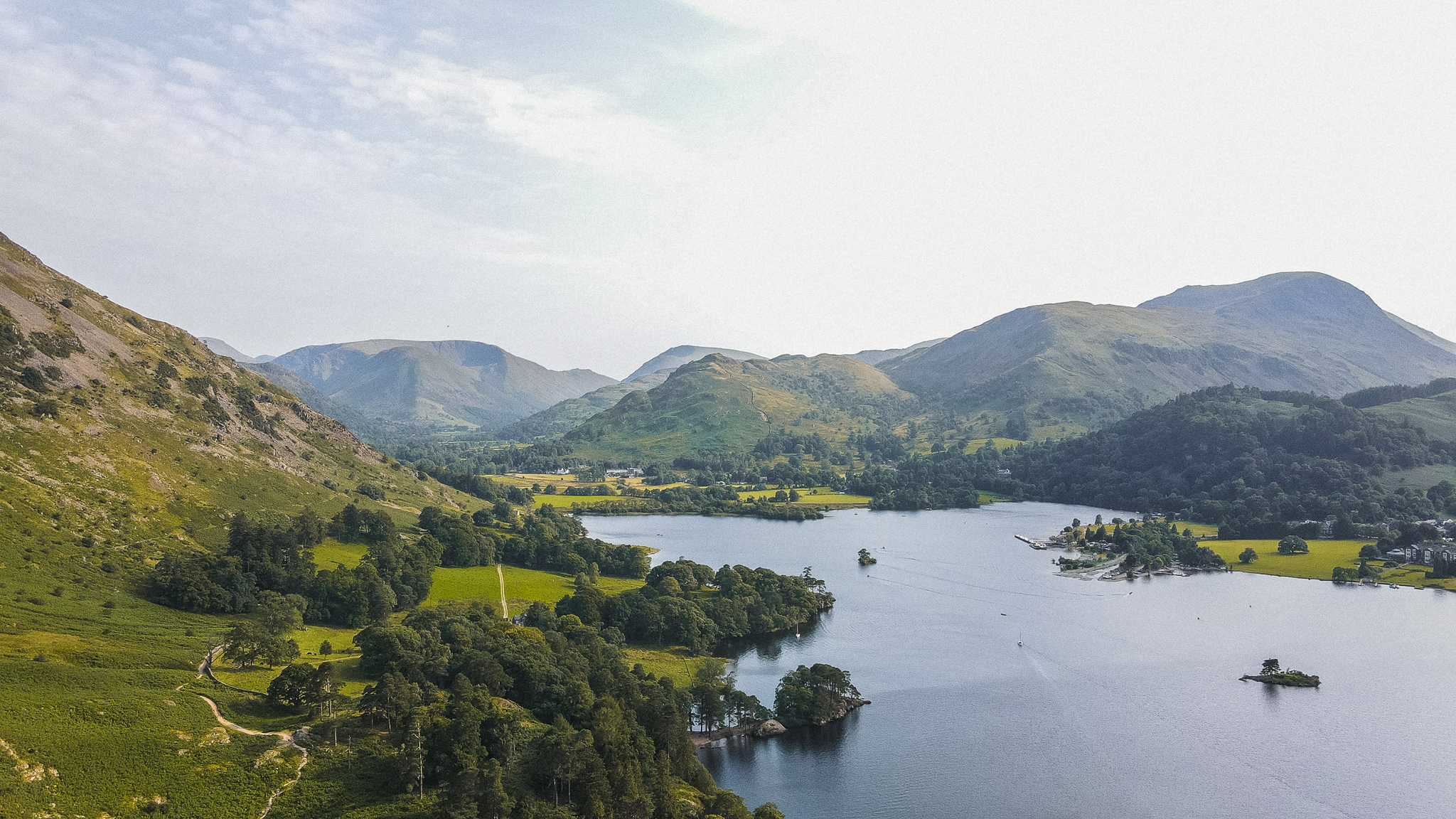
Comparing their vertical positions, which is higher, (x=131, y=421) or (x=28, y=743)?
(x=131, y=421)

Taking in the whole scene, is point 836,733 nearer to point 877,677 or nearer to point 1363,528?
point 877,677

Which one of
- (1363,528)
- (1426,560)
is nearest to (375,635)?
(1426,560)

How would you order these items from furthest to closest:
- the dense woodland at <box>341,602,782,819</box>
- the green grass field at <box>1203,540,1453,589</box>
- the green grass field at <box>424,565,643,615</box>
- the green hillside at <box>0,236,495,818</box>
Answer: the green grass field at <box>1203,540,1453,589</box>, the green grass field at <box>424,565,643,615</box>, the dense woodland at <box>341,602,782,819</box>, the green hillside at <box>0,236,495,818</box>

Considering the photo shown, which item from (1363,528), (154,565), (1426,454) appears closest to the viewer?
(154,565)

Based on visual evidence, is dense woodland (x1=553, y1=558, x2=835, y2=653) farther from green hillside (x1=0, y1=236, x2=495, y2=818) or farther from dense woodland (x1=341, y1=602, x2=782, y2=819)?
green hillside (x1=0, y1=236, x2=495, y2=818)

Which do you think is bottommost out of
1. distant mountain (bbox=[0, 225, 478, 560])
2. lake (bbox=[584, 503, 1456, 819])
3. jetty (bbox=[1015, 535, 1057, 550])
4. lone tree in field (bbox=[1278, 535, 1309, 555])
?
lake (bbox=[584, 503, 1456, 819])

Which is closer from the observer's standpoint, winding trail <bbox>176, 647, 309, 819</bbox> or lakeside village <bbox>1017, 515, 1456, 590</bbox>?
winding trail <bbox>176, 647, 309, 819</bbox>

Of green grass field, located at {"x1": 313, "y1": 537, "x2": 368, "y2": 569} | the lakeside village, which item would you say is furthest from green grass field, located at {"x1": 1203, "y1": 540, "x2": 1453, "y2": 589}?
green grass field, located at {"x1": 313, "y1": 537, "x2": 368, "y2": 569}

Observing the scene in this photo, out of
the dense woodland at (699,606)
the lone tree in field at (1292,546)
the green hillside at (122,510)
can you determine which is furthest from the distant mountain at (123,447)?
the lone tree in field at (1292,546)
